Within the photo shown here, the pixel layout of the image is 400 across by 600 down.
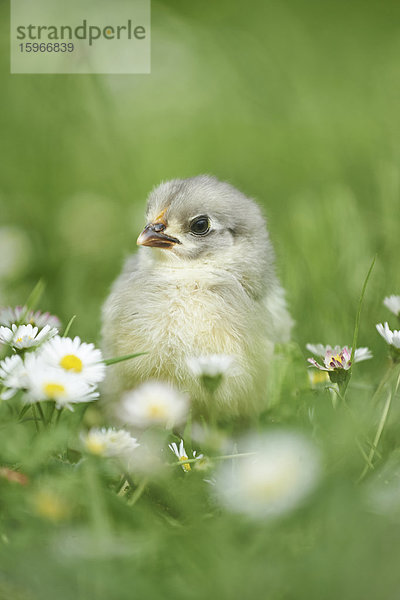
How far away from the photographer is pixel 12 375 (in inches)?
55.7

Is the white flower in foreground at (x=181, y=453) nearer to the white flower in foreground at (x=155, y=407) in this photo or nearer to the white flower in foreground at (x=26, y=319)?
the white flower in foreground at (x=155, y=407)

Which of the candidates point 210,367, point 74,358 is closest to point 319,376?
point 210,367

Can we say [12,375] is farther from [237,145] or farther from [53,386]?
[237,145]

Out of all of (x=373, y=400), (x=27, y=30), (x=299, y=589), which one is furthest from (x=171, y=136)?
(x=299, y=589)

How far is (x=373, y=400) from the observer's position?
160 centimetres

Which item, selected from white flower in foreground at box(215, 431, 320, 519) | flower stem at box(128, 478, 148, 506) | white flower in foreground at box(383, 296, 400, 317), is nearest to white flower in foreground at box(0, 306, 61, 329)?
flower stem at box(128, 478, 148, 506)

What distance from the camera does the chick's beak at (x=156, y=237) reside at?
6.36ft

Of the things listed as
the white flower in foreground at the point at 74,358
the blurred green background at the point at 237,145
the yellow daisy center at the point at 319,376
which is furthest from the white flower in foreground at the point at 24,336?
the blurred green background at the point at 237,145

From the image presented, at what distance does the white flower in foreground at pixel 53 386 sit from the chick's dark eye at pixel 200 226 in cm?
74

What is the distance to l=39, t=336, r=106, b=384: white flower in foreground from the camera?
4.87ft

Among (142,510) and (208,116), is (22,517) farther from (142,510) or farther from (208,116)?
(208,116)

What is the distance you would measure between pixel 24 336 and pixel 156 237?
0.57 metres

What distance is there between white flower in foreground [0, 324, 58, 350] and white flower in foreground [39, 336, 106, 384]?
0.06 feet

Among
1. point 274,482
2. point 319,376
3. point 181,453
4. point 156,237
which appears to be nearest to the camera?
point 274,482
